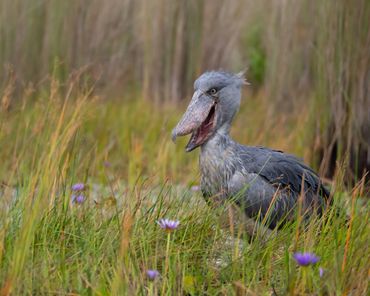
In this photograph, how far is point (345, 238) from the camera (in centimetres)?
338

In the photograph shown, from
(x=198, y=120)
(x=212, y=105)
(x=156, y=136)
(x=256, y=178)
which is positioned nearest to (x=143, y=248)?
(x=256, y=178)

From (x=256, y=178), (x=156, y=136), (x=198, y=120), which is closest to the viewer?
(x=256, y=178)

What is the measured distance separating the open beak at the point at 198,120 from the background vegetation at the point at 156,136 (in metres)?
0.19

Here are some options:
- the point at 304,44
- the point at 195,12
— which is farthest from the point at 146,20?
the point at 304,44

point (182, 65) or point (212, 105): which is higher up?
point (212, 105)

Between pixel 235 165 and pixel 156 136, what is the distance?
2691 mm

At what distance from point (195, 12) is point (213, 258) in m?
4.47

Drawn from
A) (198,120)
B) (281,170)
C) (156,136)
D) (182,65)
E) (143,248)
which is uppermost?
(198,120)

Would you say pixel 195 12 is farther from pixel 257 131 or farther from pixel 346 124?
pixel 346 124

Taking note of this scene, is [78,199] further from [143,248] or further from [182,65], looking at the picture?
[182,65]

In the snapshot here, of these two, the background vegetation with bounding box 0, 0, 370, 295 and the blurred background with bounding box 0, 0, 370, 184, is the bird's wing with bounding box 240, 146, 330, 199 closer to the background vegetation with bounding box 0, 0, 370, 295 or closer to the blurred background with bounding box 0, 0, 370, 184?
the background vegetation with bounding box 0, 0, 370, 295

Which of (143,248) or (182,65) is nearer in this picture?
(143,248)

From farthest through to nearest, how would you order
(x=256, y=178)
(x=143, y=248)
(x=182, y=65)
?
1. (x=182, y=65)
2. (x=256, y=178)
3. (x=143, y=248)

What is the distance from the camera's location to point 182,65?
25.7 ft
